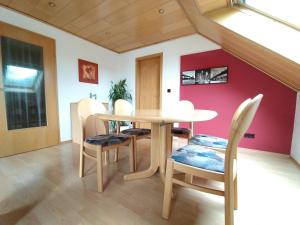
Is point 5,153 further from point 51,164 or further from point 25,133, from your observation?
point 51,164

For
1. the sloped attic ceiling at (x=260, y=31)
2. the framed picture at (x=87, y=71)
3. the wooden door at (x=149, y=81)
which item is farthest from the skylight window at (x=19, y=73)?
the sloped attic ceiling at (x=260, y=31)

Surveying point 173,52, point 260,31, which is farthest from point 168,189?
point 173,52

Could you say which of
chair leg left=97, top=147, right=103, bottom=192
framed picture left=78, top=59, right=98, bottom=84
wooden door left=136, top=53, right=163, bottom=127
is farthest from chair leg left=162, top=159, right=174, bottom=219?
framed picture left=78, top=59, right=98, bottom=84

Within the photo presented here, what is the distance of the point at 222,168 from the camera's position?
0.92m

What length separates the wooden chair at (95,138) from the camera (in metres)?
1.40

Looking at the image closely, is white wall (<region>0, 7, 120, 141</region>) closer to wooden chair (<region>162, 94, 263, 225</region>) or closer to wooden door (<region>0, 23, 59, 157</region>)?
wooden door (<region>0, 23, 59, 157</region>)

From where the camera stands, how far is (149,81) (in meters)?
4.01

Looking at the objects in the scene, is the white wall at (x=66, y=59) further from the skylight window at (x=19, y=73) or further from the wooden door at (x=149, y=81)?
the wooden door at (x=149, y=81)

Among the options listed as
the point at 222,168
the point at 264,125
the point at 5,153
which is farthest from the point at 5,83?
the point at 264,125

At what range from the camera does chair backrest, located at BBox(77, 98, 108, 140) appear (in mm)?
1607

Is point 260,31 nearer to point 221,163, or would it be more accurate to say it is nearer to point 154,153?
point 221,163

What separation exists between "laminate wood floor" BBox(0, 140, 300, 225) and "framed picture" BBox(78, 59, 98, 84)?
207 centimetres

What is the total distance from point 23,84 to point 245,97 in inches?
152

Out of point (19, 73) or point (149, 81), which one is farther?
point (149, 81)
